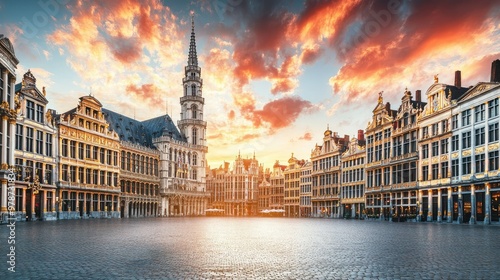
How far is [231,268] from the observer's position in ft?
42.6

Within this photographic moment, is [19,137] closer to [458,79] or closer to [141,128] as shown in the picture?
[141,128]

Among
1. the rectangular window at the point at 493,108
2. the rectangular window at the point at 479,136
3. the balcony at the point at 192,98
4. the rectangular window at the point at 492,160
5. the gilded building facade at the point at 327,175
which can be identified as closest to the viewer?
the rectangular window at the point at 492,160

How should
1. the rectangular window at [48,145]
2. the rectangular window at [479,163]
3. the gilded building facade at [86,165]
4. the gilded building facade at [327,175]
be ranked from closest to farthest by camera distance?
the rectangular window at [479,163]
the rectangular window at [48,145]
the gilded building facade at [86,165]
the gilded building facade at [327,175]

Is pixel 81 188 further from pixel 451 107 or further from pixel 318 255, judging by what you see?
pixel 318 255

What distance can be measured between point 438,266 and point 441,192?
46318 millimetres

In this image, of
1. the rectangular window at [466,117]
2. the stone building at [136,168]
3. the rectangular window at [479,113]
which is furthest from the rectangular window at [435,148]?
the stone building at [136,168]

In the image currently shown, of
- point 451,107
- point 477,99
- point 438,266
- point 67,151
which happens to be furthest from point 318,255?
point 67,151

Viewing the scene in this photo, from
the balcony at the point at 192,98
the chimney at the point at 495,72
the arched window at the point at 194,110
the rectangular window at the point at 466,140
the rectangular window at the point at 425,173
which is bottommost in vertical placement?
the rectangular window at the point at 425,173

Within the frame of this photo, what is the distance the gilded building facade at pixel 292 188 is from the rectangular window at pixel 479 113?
6609 centimetres

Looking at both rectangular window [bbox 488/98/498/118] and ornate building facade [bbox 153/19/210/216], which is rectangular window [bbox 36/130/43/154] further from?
rectangular window [bbox 488/98/498/118]

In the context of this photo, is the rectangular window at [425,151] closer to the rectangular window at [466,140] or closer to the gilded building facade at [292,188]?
the rectangular window at [466,140]

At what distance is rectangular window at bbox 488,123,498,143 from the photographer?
1812 inches

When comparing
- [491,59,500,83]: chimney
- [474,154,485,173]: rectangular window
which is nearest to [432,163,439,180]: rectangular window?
[474,154,485,173]: rectangular window

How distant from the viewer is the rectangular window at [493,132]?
1812 inches
